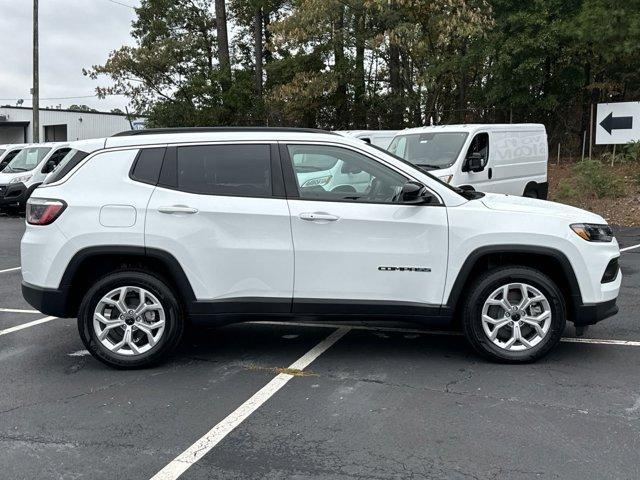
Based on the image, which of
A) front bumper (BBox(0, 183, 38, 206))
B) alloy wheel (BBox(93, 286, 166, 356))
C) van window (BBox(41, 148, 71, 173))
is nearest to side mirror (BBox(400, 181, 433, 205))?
alloy wheel (BBox(93, 286, 166, 356))

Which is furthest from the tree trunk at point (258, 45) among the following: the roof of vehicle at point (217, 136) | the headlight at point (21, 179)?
the roof of vehicle at point (217, 136)

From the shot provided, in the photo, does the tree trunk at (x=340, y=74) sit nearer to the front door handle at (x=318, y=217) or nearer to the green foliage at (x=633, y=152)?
the green foliage at (x=633, y=152)

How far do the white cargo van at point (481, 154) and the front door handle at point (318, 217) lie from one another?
246 inches

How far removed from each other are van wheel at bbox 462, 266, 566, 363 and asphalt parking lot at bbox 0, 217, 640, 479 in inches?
5.9

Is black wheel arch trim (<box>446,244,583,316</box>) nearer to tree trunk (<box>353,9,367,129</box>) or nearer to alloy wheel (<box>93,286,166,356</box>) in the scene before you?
alloy wheel (<box>93,286,166,356</box>)

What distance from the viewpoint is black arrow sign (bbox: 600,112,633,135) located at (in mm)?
15984

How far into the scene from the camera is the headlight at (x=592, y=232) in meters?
4.98

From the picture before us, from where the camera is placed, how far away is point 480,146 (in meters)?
12.0

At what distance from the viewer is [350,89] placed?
2600 cm

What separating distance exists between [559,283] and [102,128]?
2143 inches

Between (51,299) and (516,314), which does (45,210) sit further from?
(516,314)

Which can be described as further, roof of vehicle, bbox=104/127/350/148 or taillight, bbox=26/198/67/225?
roof of vehicle, bbox=104/127/350/148

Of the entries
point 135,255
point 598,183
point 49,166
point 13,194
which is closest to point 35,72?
point 49,166

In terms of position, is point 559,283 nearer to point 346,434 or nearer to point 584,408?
point 584,408
